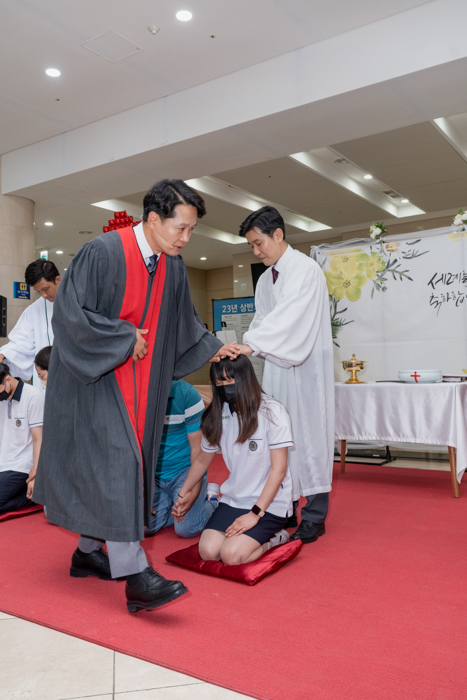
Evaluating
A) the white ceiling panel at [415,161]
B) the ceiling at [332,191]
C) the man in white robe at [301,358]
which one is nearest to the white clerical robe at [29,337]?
the man in white robe at [301,358]

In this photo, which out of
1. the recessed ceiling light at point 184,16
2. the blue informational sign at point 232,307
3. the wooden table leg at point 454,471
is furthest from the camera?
the blue informational sign at point 232,307

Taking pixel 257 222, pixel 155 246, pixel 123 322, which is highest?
pixel 257 222

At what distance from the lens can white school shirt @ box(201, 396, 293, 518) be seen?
2438 millimetres

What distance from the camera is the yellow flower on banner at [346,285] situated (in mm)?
4859

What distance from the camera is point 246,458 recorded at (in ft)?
8.09

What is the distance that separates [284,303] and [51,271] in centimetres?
173

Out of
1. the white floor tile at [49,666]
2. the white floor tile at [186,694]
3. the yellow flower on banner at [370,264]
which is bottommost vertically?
the white floor tile at [49,666]

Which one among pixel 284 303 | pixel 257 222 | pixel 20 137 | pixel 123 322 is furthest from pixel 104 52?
pixel 123 322

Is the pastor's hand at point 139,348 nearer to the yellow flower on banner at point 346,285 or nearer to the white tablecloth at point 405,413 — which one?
the white tablecloth at point 405,413

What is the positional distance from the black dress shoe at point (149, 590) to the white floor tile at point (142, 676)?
0.25 meters

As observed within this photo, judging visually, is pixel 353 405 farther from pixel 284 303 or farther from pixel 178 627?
pixel 178 627

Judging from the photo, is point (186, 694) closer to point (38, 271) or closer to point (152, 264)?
point (152, 264)

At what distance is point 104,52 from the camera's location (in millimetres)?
4516

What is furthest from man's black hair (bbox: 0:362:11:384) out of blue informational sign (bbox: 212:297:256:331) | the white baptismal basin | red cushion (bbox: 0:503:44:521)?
blue informational sign (bbox: 212:297:256:331)
